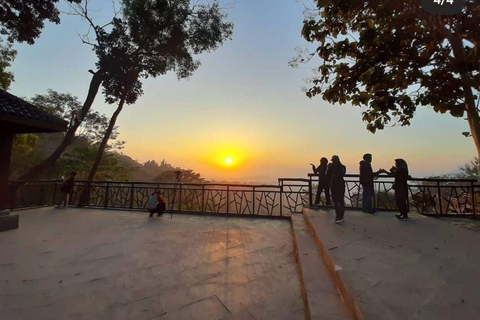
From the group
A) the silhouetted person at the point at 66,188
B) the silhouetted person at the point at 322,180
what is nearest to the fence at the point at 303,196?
the silhouetted person at the point at 322,180

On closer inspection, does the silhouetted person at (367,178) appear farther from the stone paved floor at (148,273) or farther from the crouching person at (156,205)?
the crouching person at (156,205)

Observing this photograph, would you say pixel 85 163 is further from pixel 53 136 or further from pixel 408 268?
Result: pixel 408 268

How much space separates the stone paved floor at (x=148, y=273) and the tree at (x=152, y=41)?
9.95 metres

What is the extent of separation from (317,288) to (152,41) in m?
15.4

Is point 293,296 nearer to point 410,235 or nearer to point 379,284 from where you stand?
point 379,284

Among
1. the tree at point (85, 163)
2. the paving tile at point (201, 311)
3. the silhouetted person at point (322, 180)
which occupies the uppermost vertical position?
the tree at point (85, 163)

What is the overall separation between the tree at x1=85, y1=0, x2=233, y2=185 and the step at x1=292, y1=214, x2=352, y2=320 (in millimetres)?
13878

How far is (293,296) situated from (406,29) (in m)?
→ 6.99

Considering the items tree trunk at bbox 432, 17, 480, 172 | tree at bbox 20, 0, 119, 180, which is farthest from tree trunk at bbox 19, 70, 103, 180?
tree trunk at bbox 432, 17, 480, 172

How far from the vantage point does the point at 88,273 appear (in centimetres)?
350

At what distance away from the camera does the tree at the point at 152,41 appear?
43.7 ft

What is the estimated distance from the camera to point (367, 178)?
6.83 meters

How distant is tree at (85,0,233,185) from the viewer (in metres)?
13.3

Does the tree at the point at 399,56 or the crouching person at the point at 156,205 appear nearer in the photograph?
the tree at the point at 399,56
